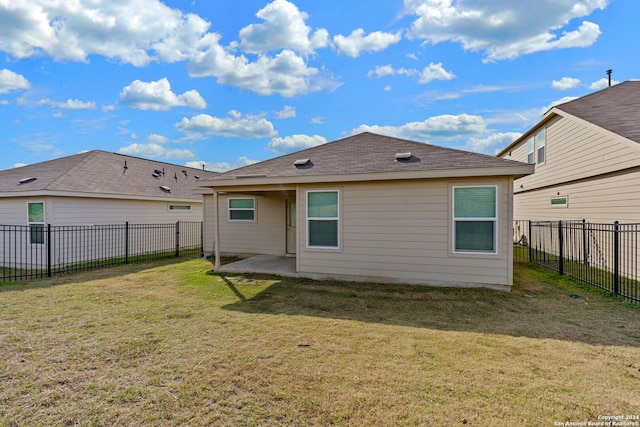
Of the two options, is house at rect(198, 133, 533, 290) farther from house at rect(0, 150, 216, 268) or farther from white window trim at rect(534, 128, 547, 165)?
white window trim at rect(534, 128, 547, 165)

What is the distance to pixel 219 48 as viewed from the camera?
13.7 metres

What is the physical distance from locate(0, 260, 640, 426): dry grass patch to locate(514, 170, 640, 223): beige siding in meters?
3.04

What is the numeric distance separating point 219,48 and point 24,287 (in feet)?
38.0

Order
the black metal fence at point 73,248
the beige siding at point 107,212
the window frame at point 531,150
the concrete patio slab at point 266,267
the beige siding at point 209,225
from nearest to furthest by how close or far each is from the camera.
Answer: the concrete patio slab at point 266,267, the black metal fence at point 73,248, the beige siding at point 107,212, the beige siding at point 209,225, the window frame at point 531,150

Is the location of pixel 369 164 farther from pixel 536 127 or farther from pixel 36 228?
pixel 36 228

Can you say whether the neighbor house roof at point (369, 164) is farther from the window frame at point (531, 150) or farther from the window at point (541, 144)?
the window frame at point (531, 150)

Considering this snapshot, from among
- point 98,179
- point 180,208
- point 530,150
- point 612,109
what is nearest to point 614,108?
point 612,109

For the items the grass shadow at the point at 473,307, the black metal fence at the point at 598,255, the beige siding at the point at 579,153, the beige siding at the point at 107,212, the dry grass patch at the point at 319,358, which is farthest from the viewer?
the beige siding at the point at 107,212

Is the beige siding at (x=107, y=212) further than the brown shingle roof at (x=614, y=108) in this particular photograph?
Yes

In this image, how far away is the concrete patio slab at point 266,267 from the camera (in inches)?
318

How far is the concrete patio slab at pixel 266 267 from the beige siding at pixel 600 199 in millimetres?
8134

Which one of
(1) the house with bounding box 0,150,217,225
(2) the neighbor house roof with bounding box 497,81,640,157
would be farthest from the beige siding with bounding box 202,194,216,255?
(2) the neighbor house roof with bounding box 497,81,640,157

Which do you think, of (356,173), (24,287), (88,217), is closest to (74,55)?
(88,217)

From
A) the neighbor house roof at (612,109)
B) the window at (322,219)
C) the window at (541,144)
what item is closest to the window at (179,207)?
the window at (322,219)
